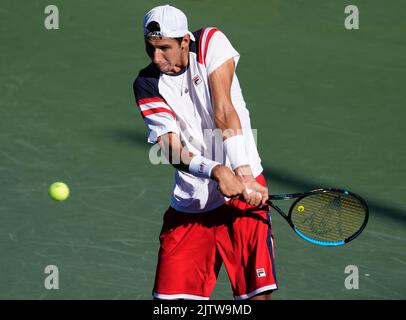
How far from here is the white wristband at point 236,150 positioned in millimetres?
6250

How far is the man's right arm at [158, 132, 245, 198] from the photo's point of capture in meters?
6.13

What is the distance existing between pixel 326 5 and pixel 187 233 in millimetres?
7413

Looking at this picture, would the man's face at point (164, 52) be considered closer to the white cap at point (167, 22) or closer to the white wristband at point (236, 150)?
the white cap at point (167, 22)

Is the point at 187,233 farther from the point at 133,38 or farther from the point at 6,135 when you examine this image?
the point at 133,38

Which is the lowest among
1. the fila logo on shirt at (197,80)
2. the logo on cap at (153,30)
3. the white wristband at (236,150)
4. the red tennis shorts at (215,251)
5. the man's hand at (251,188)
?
the red tennis shorts at (215,251)

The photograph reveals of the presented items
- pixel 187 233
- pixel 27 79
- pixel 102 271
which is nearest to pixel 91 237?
pixel 102 271

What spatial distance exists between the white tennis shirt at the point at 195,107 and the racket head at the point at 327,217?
1.26 ft

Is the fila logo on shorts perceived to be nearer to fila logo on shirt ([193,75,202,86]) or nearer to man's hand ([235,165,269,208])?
man's hand ([235,165,269,208])

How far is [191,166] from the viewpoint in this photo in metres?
6.30

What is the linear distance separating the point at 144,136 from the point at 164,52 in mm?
4274

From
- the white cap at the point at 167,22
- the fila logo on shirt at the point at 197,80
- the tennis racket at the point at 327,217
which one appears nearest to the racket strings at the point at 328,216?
the tennis racket at the point at 327,217

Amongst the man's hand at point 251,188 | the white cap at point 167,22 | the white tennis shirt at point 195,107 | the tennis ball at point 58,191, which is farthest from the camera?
the tennis ball at point 58,191

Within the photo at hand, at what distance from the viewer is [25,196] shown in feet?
30.7

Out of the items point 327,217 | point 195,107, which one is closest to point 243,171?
point 195,107
